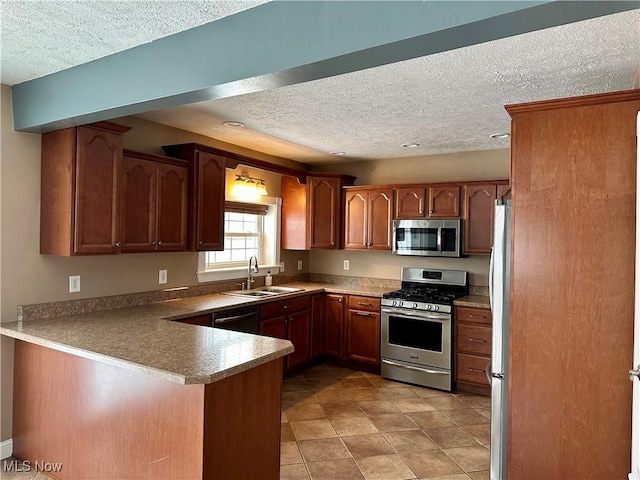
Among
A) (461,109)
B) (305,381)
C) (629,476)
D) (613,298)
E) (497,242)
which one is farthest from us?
(305,381)

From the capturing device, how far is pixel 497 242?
2.38 meters

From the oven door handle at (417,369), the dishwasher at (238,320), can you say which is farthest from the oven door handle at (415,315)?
the dishwasher at (238,320)

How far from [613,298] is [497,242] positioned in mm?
603

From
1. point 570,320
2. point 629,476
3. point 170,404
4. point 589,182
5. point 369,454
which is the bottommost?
point 369,454

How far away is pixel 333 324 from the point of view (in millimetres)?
4973

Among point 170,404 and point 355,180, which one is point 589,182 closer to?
point 170,404

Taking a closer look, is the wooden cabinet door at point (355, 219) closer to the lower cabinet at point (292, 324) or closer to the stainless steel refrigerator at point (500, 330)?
the lower cabinet at point (292, 324)

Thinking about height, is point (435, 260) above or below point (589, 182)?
below

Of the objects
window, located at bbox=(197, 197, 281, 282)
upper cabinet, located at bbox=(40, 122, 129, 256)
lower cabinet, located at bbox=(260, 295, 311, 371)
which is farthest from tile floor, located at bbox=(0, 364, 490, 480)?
upper cabinet, located at bbox=(40, 122, 129, 256)

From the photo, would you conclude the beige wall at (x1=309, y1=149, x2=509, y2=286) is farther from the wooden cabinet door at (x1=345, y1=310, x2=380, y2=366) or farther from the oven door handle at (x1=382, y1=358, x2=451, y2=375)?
the oven door handle at (x1=382, y1=358, x2=451, y2=375)

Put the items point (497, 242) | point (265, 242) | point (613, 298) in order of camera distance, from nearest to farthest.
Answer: point (613, 298) < point (497, 242) < point (265, 242)

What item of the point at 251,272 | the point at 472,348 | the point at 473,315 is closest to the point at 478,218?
the point at 473,315

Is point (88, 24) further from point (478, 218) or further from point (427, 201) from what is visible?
point (478, 218)

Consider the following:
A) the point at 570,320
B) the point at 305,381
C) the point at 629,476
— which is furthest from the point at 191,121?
the point at 629,476
